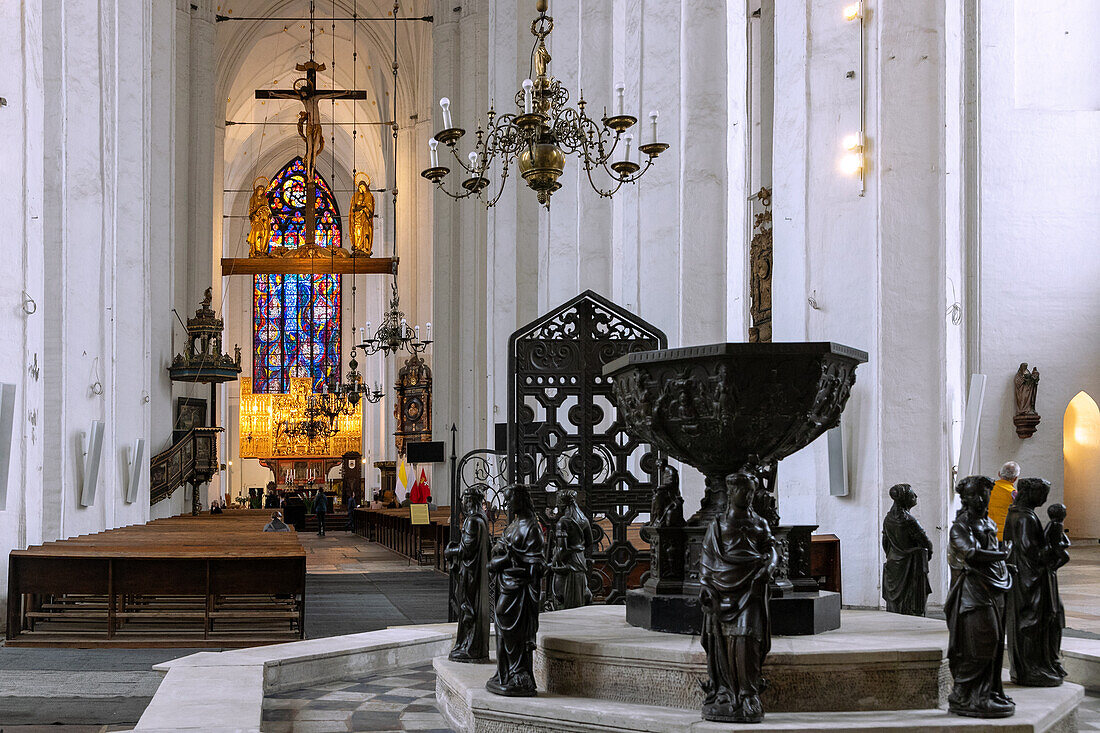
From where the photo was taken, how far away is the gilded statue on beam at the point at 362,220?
35.8 metres

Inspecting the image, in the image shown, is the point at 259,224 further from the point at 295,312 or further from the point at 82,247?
the point at 82,247

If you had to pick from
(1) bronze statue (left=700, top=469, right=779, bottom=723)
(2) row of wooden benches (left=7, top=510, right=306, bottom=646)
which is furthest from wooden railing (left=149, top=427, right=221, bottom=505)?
(1) bronze statue (left=700, top=469, right=779, bottom=723)

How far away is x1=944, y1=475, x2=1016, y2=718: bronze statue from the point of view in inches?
183

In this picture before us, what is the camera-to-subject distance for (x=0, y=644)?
9008 mm

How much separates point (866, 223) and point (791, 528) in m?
4.86

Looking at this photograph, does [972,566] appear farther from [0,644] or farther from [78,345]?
[78,345]

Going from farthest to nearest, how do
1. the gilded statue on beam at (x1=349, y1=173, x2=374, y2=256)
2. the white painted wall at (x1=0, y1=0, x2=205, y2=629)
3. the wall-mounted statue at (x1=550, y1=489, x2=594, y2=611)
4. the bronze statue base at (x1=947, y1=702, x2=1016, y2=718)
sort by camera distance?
the gilded statue on beam at (x1=349, y1=173, x2=374, y2=256), the white painted wall at (x1=0, y1=0, x2=205, y2=629), the wall-mounted statue at (x1=550, y1=489, x2=594, y2=611), the bronze statue base at (x1=947, y1=702, x2=1016, y2=718)

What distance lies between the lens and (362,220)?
3644 centimetres

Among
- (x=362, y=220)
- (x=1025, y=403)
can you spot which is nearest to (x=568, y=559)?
(x=1025, y=403)

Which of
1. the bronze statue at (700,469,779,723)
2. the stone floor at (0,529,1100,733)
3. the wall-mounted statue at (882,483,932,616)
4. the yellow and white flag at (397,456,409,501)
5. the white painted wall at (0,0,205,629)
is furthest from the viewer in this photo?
the yellow and white flag at (397,456,409,501)

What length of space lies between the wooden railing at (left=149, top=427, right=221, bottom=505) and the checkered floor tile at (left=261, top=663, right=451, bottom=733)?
1595 centimetres

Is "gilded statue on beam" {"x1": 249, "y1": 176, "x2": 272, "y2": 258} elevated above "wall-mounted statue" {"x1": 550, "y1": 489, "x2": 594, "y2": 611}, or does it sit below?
above

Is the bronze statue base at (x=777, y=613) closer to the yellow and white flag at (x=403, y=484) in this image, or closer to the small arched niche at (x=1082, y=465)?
the small arched niche at (x=1082, y=465)

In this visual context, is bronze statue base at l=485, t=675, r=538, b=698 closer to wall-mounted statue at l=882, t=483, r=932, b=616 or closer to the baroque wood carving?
wall-mounted statue at l=882, t=483, r=932, b=616
